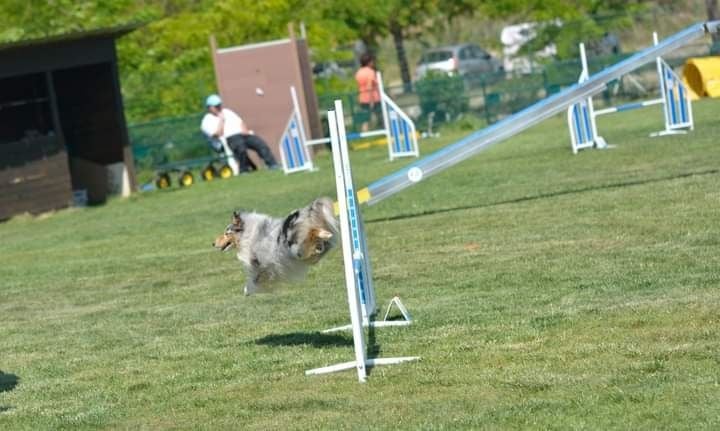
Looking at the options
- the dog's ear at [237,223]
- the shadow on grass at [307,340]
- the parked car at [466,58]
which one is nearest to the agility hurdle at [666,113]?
the shadow on grass at [307,340]

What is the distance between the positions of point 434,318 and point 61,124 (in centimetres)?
2158

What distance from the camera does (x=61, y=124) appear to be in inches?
1210

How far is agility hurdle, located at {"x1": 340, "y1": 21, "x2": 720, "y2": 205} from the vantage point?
39.1ft

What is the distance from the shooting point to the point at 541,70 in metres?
37.2

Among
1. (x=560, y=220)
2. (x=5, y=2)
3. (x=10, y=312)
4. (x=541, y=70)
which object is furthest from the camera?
(x=5, y=2)

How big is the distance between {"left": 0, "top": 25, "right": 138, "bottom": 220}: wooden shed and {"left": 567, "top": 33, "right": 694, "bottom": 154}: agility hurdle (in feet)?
29.5

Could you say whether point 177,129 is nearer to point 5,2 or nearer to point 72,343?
point 5,2

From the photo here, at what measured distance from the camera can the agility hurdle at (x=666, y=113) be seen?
23.0 meters

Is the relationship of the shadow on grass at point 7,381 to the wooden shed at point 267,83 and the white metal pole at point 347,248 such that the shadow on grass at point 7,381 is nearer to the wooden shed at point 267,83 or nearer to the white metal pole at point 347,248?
the white metal pole at point 347,248

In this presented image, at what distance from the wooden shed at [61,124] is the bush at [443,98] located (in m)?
9.18

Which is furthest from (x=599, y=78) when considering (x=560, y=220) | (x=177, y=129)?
(x=177, y=129)

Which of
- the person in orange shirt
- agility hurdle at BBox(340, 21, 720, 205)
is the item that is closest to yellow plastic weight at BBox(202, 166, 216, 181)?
the person in orange shirt

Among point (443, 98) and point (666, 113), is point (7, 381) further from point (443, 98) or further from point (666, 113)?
point (443, 98)

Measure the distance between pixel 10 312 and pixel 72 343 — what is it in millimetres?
2926
